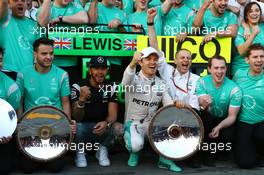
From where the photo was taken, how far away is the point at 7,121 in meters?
4.09

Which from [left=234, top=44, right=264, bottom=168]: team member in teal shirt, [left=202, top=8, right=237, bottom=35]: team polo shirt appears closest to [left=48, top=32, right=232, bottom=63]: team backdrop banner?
[left=202, top=8, right=237, bottom=35]: team polo shirt

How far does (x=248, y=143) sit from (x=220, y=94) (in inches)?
22.6

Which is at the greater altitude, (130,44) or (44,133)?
(130,44)

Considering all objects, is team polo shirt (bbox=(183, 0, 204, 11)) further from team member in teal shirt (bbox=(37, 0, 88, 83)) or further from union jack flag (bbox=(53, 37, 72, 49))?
union jack flag (bbox=(53, 37, 72, 49))

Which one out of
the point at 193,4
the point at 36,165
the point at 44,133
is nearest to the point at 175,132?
the point at 44,133

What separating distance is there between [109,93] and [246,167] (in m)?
1.58

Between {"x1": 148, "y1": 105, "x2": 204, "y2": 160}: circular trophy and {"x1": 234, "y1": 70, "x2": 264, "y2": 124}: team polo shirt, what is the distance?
2.25 ft

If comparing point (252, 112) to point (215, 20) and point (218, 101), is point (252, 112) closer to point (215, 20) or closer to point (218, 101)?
point (218, 101)

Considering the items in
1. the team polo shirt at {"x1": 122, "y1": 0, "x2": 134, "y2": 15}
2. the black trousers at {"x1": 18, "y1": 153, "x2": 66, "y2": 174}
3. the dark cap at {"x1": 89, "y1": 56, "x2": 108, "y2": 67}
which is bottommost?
the black trousers at {"x1": 18, "y1": 153, "x2": 66, "y2": 174}

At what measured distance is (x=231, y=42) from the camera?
547 centimetres

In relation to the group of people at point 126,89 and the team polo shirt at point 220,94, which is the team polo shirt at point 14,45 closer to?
the group of people at point 126,89

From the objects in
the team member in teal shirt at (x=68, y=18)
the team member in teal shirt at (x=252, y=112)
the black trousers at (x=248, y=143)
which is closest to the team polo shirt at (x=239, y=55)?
the team member in teal shirt at (x=252, y=112)

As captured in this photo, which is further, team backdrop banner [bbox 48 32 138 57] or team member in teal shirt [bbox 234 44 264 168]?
team backdrop banner [bbox 48 32 138 57]

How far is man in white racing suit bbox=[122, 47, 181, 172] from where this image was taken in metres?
4.70
